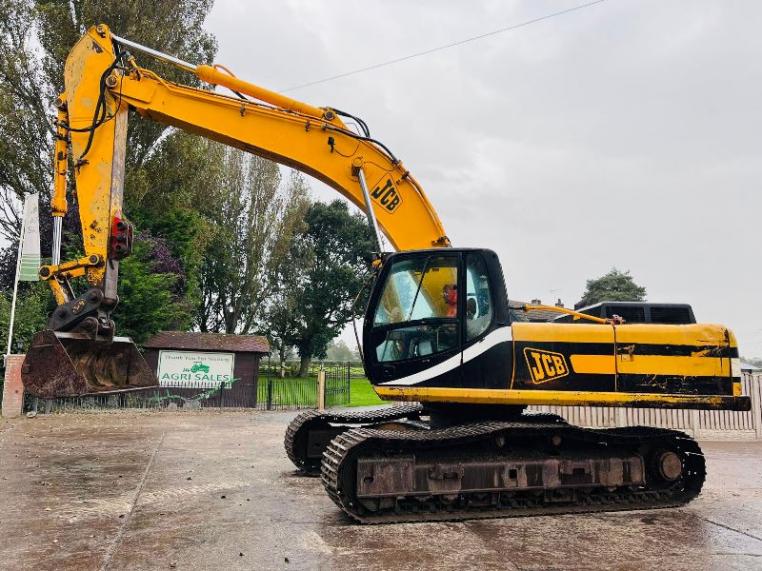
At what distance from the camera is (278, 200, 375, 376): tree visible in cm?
4050

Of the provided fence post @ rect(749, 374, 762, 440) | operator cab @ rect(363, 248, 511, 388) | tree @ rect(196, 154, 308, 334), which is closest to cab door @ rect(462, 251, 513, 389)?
operator cab @ rect(363, 248, 511, 388)

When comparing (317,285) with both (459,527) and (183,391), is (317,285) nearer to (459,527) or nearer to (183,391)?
(183,391)

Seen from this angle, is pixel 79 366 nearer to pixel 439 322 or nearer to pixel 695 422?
pixel 439 322

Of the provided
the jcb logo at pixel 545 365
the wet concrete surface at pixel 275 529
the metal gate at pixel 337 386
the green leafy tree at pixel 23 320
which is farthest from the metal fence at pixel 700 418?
the green leafy tree at pixel 23 320

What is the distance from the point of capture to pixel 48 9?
20.6 metres

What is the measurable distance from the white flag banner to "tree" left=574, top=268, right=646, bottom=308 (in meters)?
35.1

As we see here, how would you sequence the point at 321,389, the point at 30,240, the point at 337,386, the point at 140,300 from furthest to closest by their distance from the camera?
1. the point at 337,386
2. the point at 321,389
3. the point at 140,300
4. the point at 30,240

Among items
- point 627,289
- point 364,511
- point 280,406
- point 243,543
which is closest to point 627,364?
point 364,511

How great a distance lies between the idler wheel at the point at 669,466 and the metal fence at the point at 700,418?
6365mm

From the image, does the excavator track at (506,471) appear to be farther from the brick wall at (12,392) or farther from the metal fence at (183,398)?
the metal fence at (183,398)

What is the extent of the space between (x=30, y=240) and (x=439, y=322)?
13.7 metres

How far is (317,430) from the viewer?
7.41 m

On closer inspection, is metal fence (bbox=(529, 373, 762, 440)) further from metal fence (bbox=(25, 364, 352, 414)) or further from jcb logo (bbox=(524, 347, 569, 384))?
metal fence (bbox=(25, 364, 352, 414))

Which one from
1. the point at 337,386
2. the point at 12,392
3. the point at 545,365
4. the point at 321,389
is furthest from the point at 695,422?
the point at 12,392
